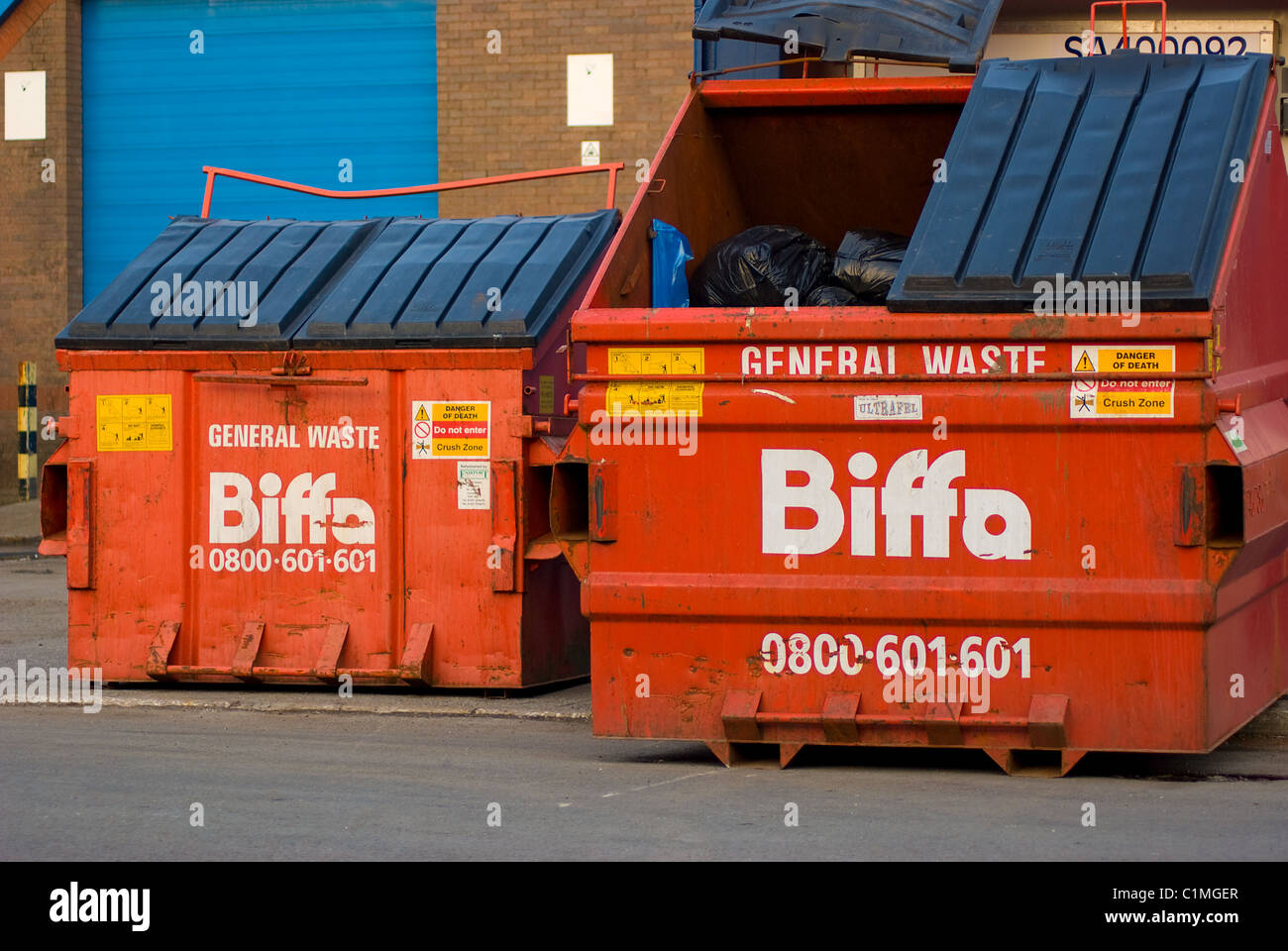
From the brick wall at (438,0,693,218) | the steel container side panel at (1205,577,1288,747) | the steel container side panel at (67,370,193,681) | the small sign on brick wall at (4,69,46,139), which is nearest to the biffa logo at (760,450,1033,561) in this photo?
the steel container side panel at (1205,577,1288,747)

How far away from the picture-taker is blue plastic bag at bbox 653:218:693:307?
701 centimetres

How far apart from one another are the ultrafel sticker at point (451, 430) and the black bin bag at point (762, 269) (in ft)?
3.34

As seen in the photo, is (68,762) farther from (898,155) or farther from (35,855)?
(898,155)

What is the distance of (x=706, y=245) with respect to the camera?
780 cm

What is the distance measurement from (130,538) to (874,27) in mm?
3767

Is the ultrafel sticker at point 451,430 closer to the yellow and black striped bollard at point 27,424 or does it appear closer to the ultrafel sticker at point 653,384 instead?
the ultrafel sticker at point 653,384

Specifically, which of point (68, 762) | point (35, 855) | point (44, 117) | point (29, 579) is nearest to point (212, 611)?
point (68, 762)

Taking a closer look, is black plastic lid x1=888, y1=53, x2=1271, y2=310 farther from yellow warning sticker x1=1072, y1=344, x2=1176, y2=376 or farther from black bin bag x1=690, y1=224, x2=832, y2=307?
black bin bag x1=690, y1=224, x2=832, y2=307

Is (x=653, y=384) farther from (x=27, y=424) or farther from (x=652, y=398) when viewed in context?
(x=27, y=424)

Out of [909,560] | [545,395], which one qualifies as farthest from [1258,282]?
[545,395]

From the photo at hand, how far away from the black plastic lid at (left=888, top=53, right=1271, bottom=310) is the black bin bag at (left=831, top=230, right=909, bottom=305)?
62 cm
